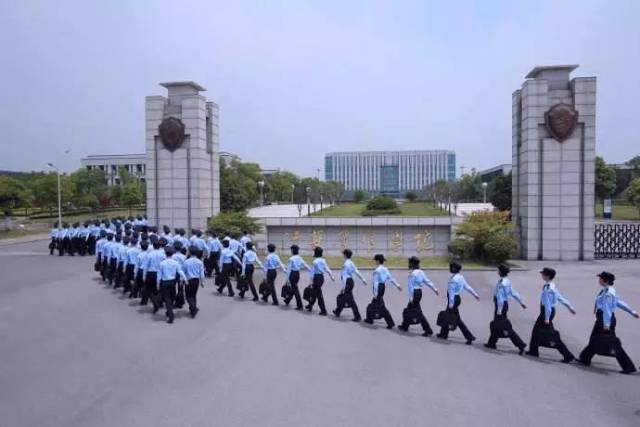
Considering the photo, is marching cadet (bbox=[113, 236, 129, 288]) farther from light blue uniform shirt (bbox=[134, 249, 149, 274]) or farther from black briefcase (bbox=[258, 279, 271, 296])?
black briefcase (bbox=[258, 279, 271, 296])

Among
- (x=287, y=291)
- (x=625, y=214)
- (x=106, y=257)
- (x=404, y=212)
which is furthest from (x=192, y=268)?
(x=625, y=214)

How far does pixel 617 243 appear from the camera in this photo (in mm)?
16828

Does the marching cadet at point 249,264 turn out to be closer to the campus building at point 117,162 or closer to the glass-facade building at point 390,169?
the campus building at point 117,162

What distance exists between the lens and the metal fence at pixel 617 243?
54.5 ft

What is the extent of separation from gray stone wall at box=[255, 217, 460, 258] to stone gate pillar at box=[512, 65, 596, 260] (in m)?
2.67

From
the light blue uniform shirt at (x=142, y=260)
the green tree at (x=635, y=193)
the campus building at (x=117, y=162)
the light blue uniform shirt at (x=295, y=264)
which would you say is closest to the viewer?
the light blue uniform shirt at (x=295, y=264)

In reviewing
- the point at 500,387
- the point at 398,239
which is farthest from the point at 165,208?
the point at 500,387

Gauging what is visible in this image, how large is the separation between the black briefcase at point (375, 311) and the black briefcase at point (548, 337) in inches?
99.0

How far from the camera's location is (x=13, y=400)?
5.28 metres

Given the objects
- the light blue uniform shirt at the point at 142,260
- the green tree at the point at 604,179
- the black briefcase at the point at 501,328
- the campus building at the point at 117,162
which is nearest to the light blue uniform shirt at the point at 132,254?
the light blue uniform shirt at the point at 142,260

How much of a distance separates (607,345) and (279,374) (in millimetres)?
4055

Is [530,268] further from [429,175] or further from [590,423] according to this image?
[429,175]

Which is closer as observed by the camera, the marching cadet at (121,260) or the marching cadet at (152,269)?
the marching cadet at (152,269)

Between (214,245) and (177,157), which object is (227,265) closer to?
(214,245)
